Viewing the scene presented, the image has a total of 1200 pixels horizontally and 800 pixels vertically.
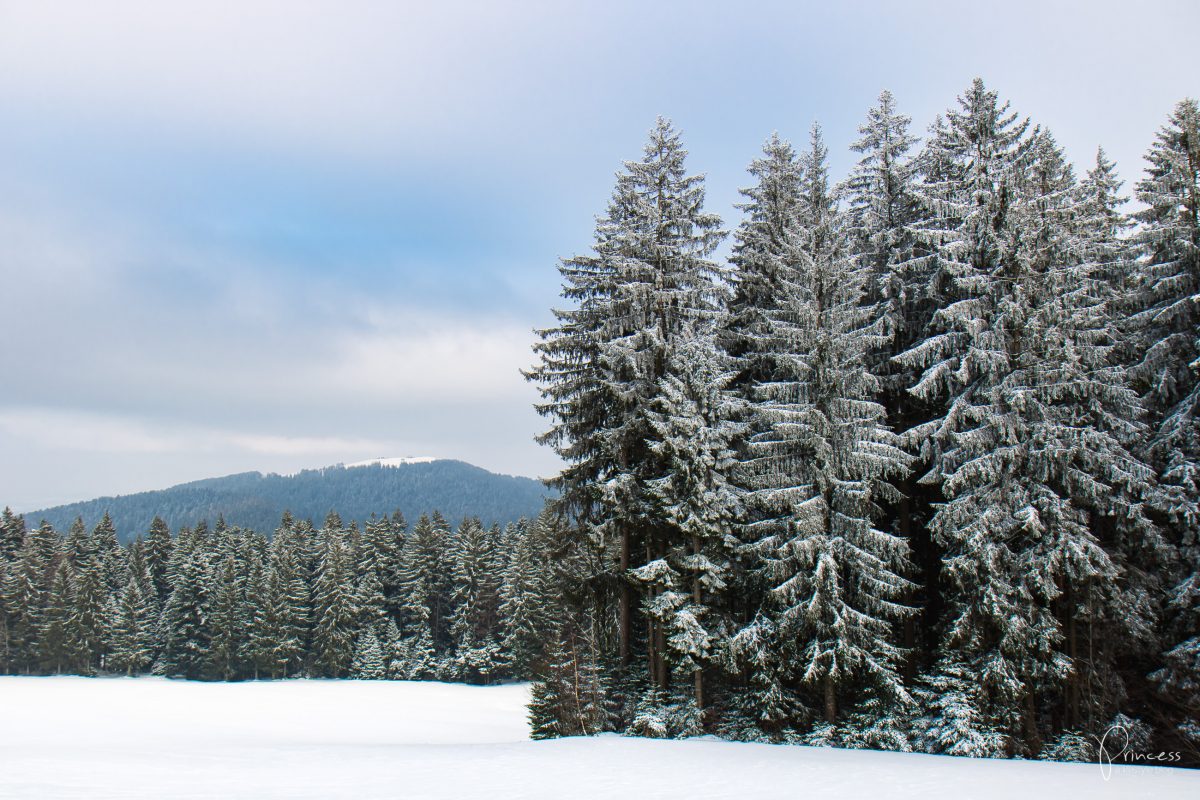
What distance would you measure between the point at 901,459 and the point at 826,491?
6.87ft

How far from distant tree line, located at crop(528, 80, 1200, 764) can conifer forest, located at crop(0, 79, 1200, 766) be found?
0.09 metres

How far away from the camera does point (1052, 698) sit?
18906 millimetres

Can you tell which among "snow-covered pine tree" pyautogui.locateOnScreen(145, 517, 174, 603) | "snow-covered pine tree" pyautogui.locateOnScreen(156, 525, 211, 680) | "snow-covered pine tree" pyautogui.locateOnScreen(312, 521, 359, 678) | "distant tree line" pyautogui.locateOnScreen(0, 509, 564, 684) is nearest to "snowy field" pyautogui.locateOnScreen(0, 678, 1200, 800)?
"distant tree line" pyautogui.locateOnScreen(0, 509, 564, 684)

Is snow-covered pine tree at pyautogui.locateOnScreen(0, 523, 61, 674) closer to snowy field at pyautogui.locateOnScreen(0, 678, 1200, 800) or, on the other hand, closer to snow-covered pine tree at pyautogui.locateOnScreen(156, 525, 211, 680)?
snow-covered pine tree at pyautogui.locateOnScreen(156, 525, 211, 680)

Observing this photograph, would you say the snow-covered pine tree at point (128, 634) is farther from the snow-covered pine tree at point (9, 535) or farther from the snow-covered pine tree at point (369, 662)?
the snow-covered pine tree at point (369, 662)

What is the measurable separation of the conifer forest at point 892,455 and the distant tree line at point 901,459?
0.09 metres

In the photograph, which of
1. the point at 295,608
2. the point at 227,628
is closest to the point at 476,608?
the point at 295,608

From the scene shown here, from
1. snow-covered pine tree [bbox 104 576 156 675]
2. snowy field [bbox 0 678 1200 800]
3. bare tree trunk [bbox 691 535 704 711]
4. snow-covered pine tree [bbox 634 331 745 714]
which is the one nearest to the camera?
snowy field [bbox 0 678 1200 800]

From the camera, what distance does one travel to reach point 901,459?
18.8 meters

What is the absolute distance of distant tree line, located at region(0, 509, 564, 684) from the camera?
60.8 m

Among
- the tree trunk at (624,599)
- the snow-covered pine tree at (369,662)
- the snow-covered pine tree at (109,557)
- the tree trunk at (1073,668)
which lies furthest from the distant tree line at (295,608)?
the tree trunk at (1073,668)

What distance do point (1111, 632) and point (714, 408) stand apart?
11.2m

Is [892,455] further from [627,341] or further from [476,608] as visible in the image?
[476,608]

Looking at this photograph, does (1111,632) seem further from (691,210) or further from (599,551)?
(691,210)
